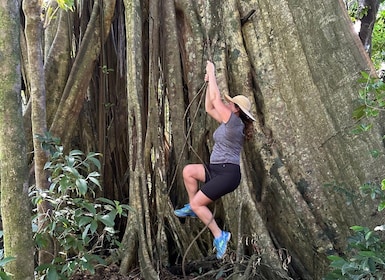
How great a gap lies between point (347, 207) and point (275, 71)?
3.91 feet

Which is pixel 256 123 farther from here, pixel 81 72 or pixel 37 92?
pixel 37 92

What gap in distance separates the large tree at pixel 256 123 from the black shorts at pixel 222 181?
29cm

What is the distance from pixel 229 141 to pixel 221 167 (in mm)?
183

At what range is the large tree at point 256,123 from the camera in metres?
3.14

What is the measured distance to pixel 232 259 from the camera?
301cm

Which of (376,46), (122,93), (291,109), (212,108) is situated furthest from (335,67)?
(376,46)

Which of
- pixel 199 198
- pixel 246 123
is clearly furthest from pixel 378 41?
pixel 199 198

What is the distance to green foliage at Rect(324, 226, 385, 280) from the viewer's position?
2145 millimetres

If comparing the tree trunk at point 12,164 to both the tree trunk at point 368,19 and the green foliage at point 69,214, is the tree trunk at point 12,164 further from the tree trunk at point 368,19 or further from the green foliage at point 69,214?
the tree trunk at point 368,19

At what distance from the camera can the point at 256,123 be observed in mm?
3488

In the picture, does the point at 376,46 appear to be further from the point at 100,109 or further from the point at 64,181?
the point at 64,181

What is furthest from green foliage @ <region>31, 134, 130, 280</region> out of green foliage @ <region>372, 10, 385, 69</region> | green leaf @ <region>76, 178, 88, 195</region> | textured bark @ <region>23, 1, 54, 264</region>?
green foliage @ <region>372, 10, 385, 69</region>

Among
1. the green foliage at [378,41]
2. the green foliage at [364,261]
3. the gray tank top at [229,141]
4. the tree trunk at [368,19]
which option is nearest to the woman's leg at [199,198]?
the gray tank top at [229,141]

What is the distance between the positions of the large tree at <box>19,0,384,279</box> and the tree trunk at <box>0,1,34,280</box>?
3.84ft
